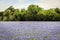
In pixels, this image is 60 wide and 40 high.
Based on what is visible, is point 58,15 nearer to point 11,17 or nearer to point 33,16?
point 33,16

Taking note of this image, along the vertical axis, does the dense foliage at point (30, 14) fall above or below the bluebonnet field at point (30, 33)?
above

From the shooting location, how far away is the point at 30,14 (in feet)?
46.0

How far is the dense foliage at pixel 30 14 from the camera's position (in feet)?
43.7

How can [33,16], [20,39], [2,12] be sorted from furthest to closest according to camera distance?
[33,16] < [2,12] < [20,39]

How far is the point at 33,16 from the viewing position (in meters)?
13.9

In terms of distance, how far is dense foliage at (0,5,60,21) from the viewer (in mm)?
13328

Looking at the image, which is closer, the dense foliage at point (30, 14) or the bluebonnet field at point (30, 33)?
the bluebonnet field at point (30, 33)

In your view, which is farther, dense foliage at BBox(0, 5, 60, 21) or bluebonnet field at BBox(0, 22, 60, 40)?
dense foliage at BBox(0, 5, 60, 21)

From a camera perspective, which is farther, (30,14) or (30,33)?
(30,14)

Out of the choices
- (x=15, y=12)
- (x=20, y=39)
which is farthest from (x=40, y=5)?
(x=20, y=39)

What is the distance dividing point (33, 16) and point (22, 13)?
761 mm

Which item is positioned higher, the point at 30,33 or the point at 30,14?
the point at 30,14

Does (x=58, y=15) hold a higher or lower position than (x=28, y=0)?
lower

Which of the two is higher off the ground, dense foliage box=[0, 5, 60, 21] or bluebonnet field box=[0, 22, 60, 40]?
dense foliage box=[0, 5, 60, 21]
